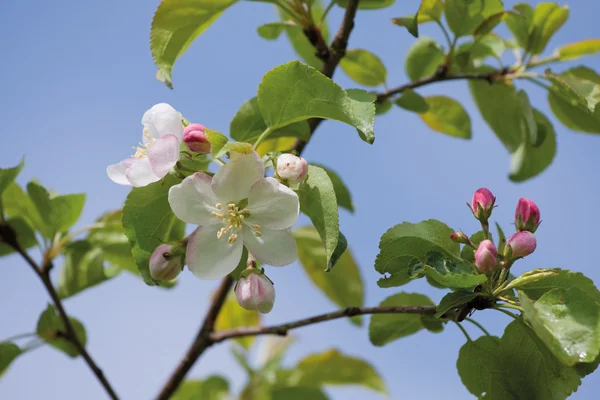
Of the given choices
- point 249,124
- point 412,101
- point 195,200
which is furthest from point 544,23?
point 195,200

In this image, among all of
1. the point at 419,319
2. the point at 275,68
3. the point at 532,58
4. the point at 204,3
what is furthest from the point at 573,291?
the point at 532,58

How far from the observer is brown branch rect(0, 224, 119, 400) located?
175 centimetres

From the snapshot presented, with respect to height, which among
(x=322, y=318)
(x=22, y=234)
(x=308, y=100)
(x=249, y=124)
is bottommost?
(x=22, y=234)

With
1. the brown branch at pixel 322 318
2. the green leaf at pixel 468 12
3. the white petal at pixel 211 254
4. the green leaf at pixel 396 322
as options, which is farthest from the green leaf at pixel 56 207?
the green leaf at pixel 468 12

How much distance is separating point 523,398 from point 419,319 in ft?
0.94

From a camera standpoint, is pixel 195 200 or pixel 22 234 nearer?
pixel 195 200

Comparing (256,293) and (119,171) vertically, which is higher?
(119,171)

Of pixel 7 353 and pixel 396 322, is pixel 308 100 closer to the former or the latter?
pixel 396 322

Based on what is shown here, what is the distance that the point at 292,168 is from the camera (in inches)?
43.0

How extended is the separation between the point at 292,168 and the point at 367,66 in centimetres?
94

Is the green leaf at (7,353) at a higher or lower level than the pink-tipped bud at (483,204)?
lower

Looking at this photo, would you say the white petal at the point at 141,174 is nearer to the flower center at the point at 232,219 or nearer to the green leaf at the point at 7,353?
the flower center at the point at 232,219

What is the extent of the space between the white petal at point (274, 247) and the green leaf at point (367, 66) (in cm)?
92

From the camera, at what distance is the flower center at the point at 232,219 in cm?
115
